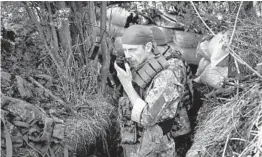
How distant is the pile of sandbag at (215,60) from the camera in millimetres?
3396

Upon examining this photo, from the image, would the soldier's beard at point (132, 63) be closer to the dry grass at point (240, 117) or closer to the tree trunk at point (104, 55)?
the dry grass at point (240, 117)

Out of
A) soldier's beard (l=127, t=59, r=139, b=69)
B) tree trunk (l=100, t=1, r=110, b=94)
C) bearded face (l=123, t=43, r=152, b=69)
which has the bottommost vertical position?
tree trunk (l=100, t=1, r=110, b=94)

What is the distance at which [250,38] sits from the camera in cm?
309

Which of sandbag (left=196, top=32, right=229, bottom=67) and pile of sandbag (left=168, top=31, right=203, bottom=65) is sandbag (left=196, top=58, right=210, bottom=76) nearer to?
sandbag (left=196, top=32, right=229, bottom=67)

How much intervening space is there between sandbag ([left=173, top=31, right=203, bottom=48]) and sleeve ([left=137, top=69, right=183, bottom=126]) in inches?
62.7

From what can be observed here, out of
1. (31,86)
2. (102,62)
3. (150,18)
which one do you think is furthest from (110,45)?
(31,86)

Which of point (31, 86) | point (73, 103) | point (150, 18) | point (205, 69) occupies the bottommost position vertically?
point (73, 103)

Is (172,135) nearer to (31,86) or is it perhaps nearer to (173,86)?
(173,86)

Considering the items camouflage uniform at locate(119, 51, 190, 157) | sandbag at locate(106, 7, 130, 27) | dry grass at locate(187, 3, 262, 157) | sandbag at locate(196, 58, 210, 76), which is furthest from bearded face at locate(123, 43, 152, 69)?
sandbag at locate(106, 7, 130, 27)

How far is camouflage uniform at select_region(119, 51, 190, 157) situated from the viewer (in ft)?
9.02

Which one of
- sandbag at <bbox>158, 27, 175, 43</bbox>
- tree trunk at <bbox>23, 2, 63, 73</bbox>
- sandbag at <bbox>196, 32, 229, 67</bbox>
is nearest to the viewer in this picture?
sandbag at <bbox>196, 32, 229, 67</bbox>

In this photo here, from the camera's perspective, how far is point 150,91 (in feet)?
9.09

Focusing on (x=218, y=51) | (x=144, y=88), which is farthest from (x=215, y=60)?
(x=144, y=88)

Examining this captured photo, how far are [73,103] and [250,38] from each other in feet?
6.67
